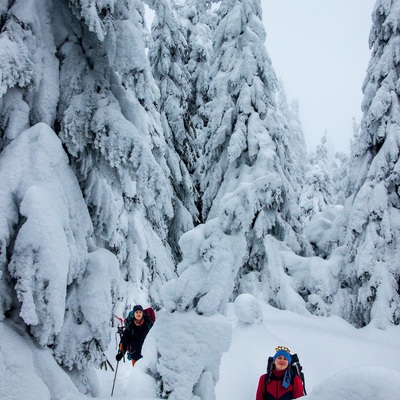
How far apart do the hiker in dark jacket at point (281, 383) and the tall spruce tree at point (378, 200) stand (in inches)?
232

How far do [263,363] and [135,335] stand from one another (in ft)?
8.84

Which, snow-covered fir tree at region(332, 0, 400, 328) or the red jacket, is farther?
snow-covered fir tree at region(332, 0, 400, 328)

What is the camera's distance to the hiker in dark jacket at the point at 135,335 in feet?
22.2

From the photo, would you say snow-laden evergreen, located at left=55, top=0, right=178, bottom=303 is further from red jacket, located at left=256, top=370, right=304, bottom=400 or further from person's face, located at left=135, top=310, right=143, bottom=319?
person's face, located at left=135, top=310, right=143, bottom=319

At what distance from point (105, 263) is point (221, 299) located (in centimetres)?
181

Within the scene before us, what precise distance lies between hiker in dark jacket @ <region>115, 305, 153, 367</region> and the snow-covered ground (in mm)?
367

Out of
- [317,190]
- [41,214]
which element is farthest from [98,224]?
[317,190]

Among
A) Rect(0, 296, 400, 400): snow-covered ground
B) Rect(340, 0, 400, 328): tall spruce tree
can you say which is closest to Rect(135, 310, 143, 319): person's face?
Rect(0, 296, 400, 400): snow-covered ground

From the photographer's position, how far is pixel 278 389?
4504mm

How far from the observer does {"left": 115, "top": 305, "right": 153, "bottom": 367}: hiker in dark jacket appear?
22.2 ft

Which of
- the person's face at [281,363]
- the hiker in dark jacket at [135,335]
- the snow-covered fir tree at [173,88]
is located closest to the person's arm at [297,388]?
the person's face at [281,363]

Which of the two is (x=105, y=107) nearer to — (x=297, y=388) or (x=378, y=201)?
(x=297, y=388)

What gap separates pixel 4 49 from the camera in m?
3.17

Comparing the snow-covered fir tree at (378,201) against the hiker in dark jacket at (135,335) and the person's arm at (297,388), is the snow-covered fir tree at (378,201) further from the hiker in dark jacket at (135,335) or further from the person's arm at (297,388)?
the hiker in dark jacket at (135,335)
